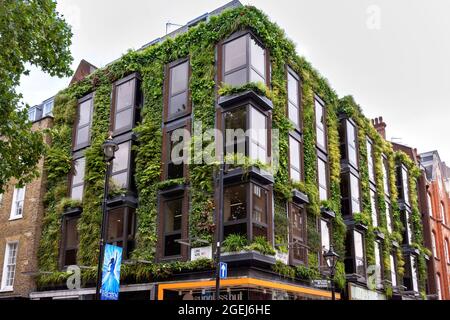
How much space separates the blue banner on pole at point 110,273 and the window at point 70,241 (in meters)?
11.0

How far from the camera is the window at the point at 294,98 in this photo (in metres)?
23.0

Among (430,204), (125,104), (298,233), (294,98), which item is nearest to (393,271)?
(430,204)

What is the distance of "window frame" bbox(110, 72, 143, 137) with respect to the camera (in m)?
22.8

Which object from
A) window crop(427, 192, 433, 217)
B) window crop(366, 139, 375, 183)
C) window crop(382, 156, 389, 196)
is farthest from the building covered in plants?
window crop(427, 192, 433, 217)

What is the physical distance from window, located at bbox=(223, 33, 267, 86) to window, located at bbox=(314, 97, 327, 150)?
5876 millimetres

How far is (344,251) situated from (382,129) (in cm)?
1575

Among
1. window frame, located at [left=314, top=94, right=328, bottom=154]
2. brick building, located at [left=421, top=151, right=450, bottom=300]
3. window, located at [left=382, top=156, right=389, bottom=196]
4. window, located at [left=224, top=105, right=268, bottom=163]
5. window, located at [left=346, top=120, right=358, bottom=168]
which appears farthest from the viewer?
brick building, located at [left=421, top=151, right=450, bottom=300]

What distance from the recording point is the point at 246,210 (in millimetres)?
18078

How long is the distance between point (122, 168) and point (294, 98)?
845 cm

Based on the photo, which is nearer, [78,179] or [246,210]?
[246,210]

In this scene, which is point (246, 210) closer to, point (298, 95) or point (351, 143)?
point (298, 95)

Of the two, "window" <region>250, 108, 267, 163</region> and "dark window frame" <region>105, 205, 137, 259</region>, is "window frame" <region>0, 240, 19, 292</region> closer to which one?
"dark window frame" <region>105, 205, 137, 259</region>
